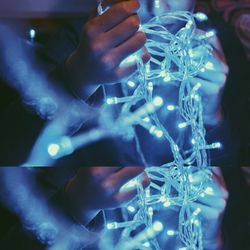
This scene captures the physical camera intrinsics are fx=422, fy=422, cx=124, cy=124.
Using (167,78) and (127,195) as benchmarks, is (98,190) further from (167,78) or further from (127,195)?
(167,78)

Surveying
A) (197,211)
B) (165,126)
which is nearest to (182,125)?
(165,126)

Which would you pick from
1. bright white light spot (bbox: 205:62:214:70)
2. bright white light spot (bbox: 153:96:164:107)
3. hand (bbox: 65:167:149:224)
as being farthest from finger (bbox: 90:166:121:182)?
bright white light spot (bbox: 205:62:214:70)

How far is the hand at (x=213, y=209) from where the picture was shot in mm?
633

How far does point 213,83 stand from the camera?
0.67m

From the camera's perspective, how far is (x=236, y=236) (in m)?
0.67

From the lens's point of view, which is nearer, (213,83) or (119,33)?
(119,33)

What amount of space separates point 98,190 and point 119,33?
0.20 meters

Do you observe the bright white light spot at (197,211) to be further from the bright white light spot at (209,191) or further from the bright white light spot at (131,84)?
the bright white light spot at (131,84)

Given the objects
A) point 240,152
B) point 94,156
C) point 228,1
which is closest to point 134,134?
point 94,156

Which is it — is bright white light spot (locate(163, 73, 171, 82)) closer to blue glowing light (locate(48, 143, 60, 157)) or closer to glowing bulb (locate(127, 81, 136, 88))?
glowing bulb (locate(127, 81, 136, 88))

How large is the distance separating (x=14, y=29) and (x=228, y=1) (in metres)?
0.36

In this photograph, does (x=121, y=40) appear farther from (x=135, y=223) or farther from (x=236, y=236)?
(x=236, y=236)

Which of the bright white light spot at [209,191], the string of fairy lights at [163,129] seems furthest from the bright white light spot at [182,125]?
the bright white light spot at [209,191]

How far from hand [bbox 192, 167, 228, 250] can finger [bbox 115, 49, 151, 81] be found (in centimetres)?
21
